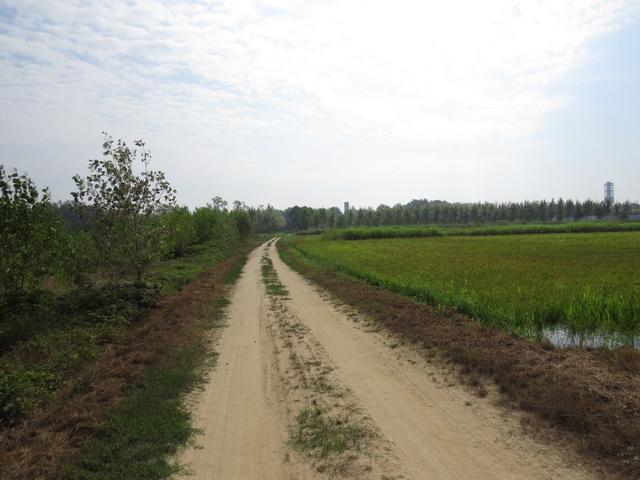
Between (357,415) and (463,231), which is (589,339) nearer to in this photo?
(357,415)

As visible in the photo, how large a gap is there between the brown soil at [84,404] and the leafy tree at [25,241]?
4167 millimetres

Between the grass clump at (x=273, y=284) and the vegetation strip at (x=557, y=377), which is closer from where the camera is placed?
the vegetation strip at (x=557, y=377)

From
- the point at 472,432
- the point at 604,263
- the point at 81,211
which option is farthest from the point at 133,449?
the point at 604,263

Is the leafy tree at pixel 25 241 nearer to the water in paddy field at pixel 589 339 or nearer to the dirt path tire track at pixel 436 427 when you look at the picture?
the dirt path tire track at pixel 436 427

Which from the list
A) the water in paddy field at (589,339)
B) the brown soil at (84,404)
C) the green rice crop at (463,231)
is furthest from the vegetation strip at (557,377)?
the green rice crop at (463,231)

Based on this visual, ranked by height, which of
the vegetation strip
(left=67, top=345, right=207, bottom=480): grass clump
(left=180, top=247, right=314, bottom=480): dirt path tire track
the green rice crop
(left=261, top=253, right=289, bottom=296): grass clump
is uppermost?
the green rice crop

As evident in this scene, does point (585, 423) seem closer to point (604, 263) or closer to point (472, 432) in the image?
point (472, 432)

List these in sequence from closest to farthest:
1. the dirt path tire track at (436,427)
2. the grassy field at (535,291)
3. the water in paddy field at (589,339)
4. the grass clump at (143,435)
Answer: the dirt path tire track at (436,427) < the grass clump at (143,435) < the water in paddy field at (589,339) < the grassy field at (535,291)

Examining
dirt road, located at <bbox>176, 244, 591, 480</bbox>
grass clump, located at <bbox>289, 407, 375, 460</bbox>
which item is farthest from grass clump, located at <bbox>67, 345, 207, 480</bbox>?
grass clump, located at <bbox>289, 407, 375, 460</bbox>

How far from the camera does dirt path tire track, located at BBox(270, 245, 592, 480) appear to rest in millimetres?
4879

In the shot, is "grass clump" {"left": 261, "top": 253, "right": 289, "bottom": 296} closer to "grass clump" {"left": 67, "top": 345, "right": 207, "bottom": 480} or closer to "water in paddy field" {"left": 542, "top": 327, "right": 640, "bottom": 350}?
"grass clump" {"left": 67, "top": 345, "right": 207, "bottom": 480}

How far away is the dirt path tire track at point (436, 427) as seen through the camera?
4879 millimetres

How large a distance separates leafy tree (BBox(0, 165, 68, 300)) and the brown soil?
13.7 ft

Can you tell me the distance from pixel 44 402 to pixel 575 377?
29.2 feet
